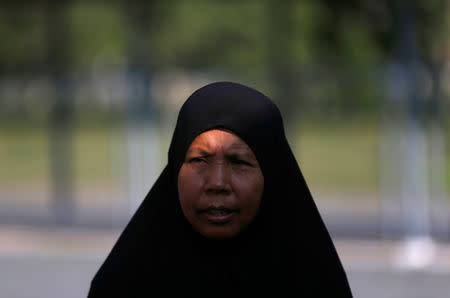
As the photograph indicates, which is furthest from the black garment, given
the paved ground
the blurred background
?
the blurred background

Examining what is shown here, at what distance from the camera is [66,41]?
35.6 feet

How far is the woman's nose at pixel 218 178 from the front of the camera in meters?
2.20

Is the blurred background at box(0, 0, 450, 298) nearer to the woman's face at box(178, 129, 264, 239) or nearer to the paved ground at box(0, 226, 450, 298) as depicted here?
the paved ground at box(0, 226, 450, 298)

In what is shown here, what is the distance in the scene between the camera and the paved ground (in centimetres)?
732

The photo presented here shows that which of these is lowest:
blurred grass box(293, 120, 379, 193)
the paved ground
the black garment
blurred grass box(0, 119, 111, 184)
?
the black garment

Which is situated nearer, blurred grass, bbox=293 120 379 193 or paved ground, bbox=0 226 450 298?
paved ground, bbox=0 226 450 298

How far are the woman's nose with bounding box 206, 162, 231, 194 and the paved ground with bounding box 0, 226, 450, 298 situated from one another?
16.4 ft

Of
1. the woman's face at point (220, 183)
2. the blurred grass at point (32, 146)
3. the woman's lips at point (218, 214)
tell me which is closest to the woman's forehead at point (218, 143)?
the woman's face at point (220, 183)

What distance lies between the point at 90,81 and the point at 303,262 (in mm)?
7827

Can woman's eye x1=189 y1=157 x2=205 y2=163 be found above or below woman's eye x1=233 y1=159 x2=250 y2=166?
above

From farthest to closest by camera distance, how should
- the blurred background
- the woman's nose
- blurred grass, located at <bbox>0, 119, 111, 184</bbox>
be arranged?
1. blurred grass, located at <bbox>0, 119, 111, 184</bbox>
2. the blurred background
3. the woman's nose

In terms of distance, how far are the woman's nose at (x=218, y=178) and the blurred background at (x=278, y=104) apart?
5135 mm

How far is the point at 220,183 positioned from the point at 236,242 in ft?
0.62

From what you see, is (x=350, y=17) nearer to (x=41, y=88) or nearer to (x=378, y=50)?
(x=378, y=50)
